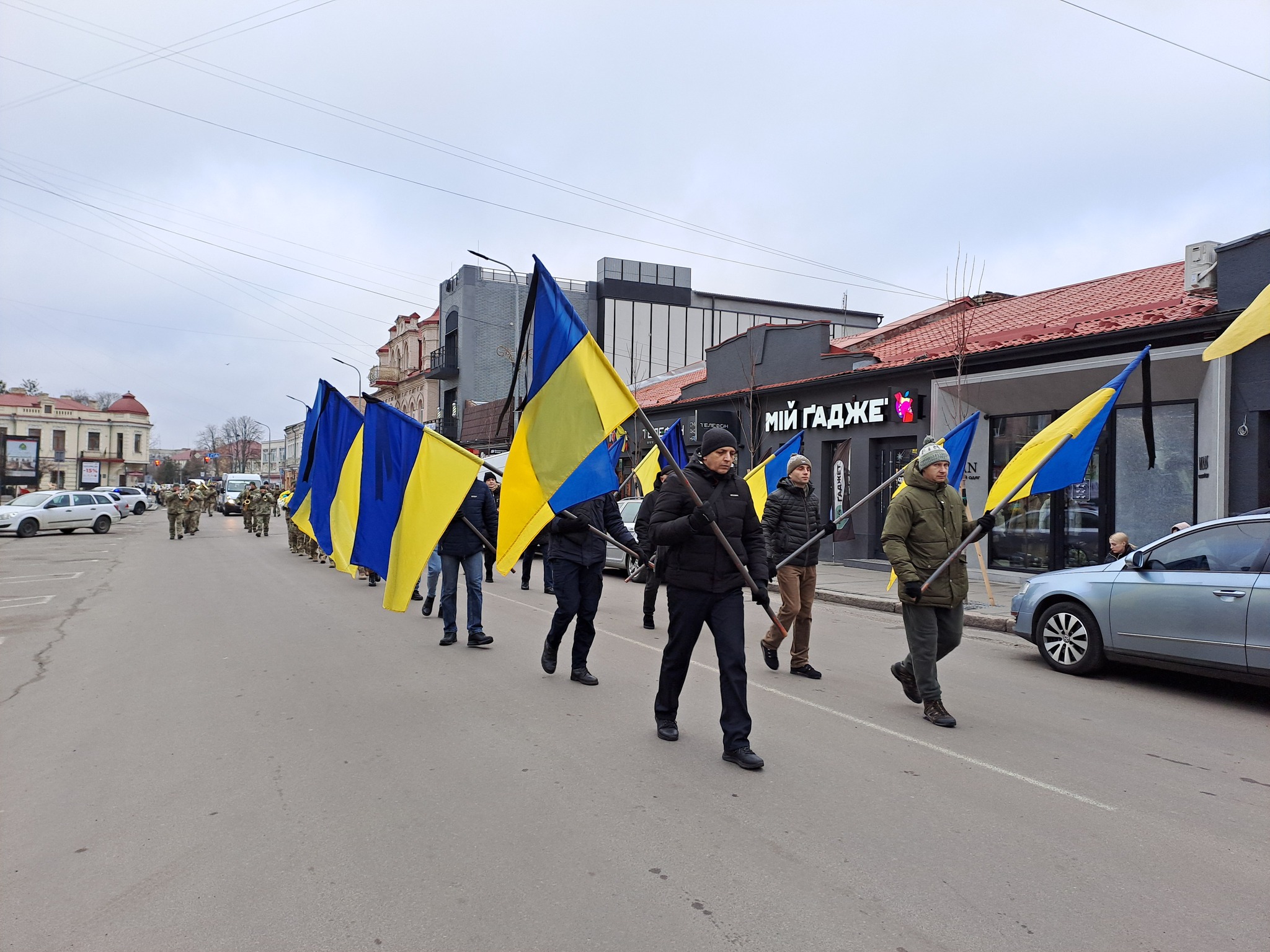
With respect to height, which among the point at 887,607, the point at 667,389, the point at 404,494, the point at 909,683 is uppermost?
the point at 667,389

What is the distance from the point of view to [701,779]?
15.0 ft

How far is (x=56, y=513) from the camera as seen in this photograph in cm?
2922

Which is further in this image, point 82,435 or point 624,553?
point 82,435

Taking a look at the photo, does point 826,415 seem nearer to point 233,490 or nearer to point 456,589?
point 456,589

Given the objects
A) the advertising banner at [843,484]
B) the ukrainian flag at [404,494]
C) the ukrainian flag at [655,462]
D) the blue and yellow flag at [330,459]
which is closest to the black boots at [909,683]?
the ukrainian flag at [404,494]

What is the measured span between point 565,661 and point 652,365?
Answer: 1409 inches

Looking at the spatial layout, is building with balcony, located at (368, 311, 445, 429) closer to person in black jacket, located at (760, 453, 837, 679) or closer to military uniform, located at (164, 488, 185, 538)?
military uniform, located at (164, 488, 185, 538)

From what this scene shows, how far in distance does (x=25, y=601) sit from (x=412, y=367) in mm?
47152

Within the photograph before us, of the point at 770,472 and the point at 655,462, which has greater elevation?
the point at 655,462

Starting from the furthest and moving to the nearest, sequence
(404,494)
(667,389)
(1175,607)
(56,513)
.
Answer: (667,389)
(56,513)
(404,494)
(1175,607)

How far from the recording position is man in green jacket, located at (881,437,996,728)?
571cm

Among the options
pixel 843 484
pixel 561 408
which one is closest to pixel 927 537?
pixel 561 408

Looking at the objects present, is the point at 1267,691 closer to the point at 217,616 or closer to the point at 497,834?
the point at 497,834

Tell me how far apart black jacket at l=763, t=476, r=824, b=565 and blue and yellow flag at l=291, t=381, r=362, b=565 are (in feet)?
15.8
